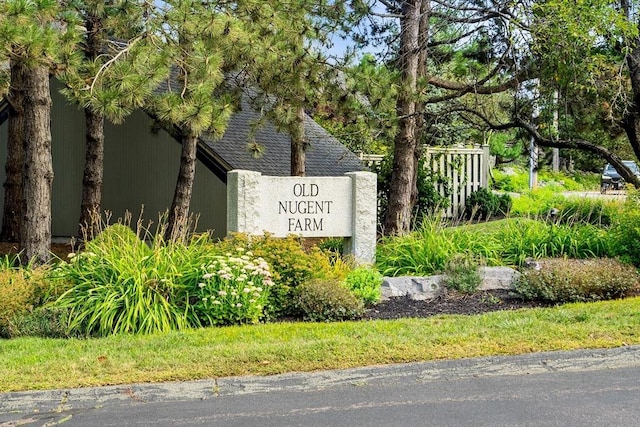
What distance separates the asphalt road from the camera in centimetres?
545

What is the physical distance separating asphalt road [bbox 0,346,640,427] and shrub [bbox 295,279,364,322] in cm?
209

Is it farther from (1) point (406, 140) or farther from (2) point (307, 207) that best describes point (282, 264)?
(1) point (406, 140)

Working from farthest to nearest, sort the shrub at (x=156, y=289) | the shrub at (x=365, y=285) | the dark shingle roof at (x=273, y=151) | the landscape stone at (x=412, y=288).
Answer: the dark shingle roof at (x=273, y=151) < the landscape stone at (x=412, y=288) < the shrub at (x=365, y=285) < the shrub at (x=156, y=289)

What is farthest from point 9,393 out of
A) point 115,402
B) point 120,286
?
point 120,286

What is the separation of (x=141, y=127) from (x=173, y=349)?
42.2 feet

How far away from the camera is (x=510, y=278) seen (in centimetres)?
1027

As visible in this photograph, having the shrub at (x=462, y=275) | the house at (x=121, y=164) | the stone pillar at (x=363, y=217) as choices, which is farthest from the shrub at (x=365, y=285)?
the house at (x=121, y=164)

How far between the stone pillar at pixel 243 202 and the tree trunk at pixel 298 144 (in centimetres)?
400

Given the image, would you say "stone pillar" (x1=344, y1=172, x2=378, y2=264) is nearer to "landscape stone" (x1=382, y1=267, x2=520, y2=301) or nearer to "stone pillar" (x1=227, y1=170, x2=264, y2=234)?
"landscape stone" (x1=382, y1=267, x2=520, y2=301)

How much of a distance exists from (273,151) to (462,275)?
9377 mm

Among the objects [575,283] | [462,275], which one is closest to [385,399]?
[462,275]

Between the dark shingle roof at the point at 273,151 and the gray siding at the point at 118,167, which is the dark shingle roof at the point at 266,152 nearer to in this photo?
the dark shingle roof at the point at 273,151

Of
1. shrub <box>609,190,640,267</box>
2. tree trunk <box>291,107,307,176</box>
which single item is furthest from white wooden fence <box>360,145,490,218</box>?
shrub <box>609,190,640,267</box>

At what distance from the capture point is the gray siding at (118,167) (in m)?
18.8
